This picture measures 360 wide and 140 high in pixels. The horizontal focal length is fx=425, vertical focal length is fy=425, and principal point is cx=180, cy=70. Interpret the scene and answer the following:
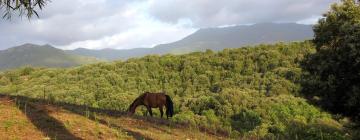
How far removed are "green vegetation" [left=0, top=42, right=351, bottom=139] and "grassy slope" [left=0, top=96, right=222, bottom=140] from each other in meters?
55.3

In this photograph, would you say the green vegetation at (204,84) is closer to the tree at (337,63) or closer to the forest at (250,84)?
the forest at (250,84)

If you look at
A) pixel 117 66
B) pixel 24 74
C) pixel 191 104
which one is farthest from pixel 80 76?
pixel 191 104

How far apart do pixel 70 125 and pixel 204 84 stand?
11052 cm

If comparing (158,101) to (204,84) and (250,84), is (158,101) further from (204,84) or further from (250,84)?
(204,84)

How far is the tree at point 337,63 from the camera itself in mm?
24922

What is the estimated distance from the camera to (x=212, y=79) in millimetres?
127625

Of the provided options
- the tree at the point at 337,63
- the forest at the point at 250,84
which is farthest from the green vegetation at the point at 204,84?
the tree at the point at 337,63

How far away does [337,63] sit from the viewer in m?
25.7

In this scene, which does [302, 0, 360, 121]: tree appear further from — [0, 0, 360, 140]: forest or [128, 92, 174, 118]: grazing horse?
[128, 92, 174, 118]: grazing horse

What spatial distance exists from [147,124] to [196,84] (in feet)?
354

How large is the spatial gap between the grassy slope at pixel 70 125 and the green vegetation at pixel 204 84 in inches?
2176

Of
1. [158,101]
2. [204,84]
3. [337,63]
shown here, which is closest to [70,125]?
[158,101]

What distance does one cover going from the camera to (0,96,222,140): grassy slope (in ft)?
43.9

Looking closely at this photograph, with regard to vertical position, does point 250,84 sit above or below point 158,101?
below
